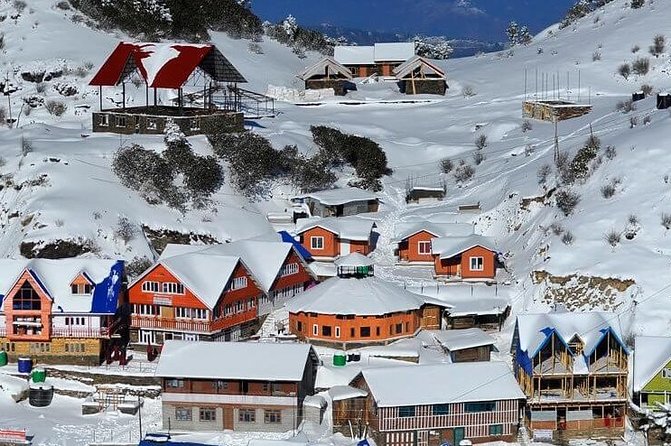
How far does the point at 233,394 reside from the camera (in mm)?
53000

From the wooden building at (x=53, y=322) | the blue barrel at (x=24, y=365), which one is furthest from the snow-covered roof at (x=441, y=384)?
the blue barrel at (x=24, y=365)

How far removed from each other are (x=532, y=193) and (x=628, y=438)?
2261cm

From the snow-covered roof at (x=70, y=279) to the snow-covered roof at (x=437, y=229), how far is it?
1690 centimetres

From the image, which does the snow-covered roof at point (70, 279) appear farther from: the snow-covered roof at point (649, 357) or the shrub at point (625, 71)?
the shrub at point (625, 71)

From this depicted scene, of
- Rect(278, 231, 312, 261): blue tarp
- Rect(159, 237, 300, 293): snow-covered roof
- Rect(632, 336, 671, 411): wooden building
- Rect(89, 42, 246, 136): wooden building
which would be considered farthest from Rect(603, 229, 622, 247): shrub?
Rect(89, 42, 246, 136): wooden building

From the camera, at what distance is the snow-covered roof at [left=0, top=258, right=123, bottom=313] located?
57938 mm

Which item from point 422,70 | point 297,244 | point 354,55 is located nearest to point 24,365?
point 297,244

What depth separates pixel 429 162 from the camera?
85438 mm

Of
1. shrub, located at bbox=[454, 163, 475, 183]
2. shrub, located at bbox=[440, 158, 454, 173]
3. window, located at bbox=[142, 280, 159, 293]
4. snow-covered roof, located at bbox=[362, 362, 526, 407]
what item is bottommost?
snow-covered roof, located at bbox=[362, 362, 526, 407]

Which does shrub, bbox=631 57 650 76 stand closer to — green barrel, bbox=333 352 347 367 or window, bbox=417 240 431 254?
window, bbox=417 240 431 254

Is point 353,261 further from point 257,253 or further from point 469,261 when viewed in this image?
point 469,261

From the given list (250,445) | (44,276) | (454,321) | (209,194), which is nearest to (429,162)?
Answer: (209,194)

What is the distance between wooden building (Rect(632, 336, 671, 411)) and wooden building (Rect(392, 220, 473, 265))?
1766cm

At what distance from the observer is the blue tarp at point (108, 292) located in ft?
190
